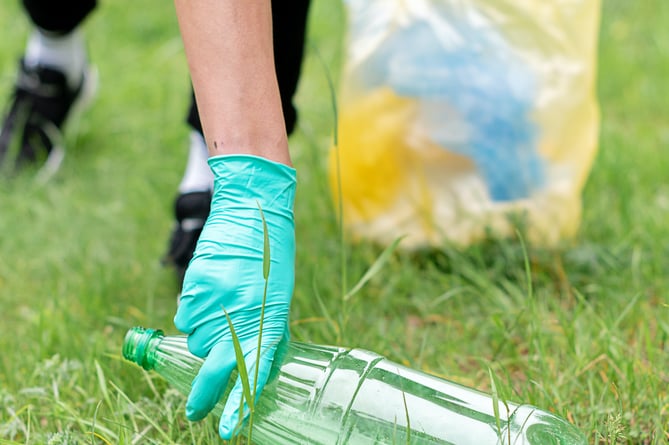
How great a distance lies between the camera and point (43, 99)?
8.64 feet

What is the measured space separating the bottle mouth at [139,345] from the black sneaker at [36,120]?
1541mm

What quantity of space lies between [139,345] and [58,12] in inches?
59.8

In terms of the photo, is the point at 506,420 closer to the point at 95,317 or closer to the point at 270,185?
the point at 270,185

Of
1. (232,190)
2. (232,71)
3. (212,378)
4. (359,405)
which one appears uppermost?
(232,71)

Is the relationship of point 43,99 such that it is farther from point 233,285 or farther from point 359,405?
point 359,405

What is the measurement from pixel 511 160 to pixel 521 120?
0.32 feet

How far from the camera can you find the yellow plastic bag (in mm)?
1845

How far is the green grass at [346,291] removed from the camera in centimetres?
131

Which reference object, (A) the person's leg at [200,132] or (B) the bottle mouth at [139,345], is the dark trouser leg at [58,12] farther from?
(B) the bottle mouth at [139,345]

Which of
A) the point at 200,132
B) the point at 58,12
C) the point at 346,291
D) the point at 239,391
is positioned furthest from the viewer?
the point at 58,12

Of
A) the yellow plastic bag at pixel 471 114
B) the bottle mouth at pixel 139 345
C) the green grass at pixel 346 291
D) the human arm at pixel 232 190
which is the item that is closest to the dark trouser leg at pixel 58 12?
the green grass at pixel 346 291

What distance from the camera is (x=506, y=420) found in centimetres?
113

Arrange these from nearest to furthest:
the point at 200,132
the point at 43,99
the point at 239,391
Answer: the point at 239,391, the point at 200,132, the point at 43,99

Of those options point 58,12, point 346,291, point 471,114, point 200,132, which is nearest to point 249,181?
point 346,291
